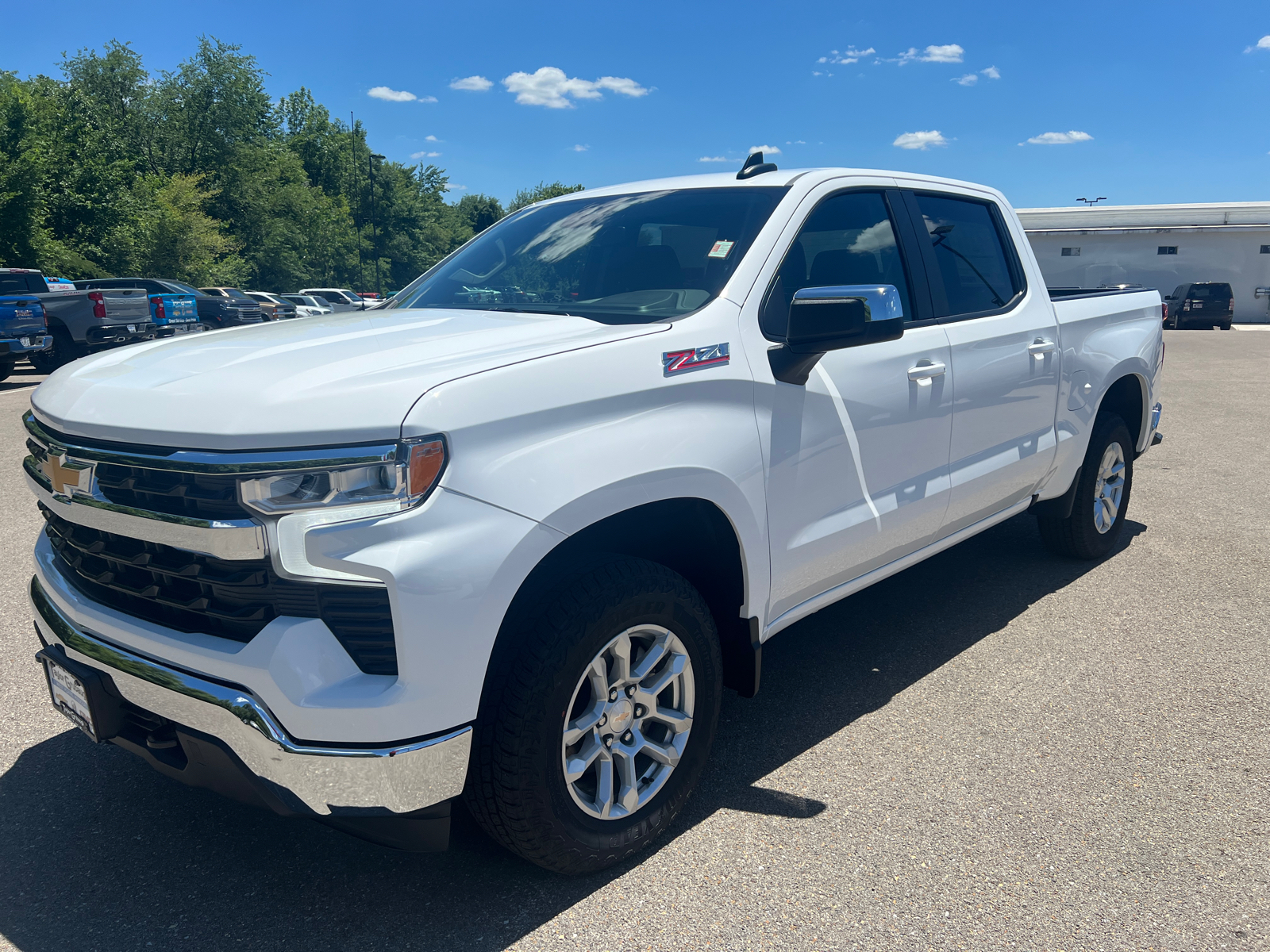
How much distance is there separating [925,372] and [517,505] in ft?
6.27

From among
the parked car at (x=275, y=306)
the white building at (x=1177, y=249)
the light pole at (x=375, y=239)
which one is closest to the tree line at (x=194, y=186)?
the light pole at (x=375, y=239)

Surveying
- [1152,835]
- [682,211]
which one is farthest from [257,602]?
[1152,835]

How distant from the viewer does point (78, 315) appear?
52.1 feet

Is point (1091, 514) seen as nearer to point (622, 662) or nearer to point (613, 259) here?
point (613, 259)

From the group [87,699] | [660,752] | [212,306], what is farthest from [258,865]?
[212,306]

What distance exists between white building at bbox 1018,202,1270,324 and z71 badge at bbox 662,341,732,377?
4337 cm

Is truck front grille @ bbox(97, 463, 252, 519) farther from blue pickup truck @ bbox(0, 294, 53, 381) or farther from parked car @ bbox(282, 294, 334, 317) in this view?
parked car @ bbox(282, 294, 334, 317)

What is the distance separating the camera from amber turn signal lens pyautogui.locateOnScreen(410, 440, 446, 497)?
2004 mm

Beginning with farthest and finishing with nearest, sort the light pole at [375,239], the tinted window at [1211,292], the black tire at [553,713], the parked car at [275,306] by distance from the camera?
the light pole at [375,239]
the tinted window at [1211,292]
the parked car at [275,306]
the black tire at [553,713]

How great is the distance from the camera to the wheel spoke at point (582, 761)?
2.40 meters

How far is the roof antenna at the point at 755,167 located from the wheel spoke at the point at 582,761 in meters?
2.12

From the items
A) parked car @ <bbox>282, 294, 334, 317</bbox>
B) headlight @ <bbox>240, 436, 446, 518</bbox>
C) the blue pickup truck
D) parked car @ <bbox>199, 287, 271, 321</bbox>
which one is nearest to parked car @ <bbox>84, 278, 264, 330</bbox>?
parked car @ <bbox>199, 287, 271, 321</bbox>

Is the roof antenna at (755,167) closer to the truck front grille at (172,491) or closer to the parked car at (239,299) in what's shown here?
the truck front grille at (172,491)

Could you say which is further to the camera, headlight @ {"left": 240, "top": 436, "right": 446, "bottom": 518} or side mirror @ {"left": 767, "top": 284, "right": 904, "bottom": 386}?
side mirror @ {"left": 767, "top": 284, "right": 904, "bottom": 386}
